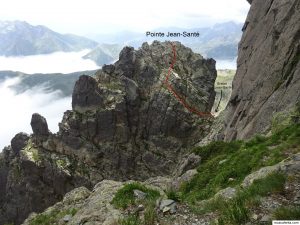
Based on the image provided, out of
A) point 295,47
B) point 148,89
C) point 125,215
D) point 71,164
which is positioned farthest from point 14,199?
point 125,215

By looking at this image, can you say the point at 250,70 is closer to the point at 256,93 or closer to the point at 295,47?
the point at 256,93

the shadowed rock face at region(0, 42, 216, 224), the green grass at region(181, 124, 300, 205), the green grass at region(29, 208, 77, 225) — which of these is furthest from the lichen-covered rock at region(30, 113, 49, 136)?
the green grass at region(181, 124, 300, 205)

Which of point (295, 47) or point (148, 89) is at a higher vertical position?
point (295, 47)

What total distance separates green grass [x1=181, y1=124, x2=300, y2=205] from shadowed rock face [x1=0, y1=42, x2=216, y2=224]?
124534mm

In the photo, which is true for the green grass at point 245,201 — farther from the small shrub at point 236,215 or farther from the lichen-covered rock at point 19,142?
the lichen-covered rock at point 19,142

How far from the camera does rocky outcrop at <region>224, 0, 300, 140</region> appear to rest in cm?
5175

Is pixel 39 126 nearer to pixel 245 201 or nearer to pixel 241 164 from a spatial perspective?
pixel 241 164

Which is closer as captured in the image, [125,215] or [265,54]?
[125,215]

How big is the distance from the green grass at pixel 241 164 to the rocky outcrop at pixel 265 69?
34.5 feet

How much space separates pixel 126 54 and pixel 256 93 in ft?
388

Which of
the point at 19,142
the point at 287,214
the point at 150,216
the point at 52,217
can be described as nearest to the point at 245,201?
the point at 287,214

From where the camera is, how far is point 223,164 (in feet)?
121

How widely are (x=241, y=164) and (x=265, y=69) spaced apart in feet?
103

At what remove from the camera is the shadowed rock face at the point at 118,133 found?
539ft
